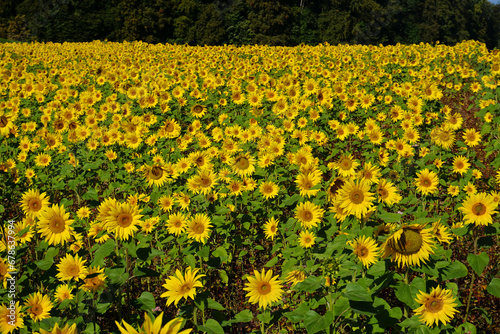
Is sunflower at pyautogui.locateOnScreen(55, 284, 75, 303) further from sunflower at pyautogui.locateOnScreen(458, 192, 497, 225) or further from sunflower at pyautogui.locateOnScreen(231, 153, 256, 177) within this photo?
sunflower at pyautogui.locateOnScreen(458, 192, 497, 225)

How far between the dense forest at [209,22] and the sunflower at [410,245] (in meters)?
39.3

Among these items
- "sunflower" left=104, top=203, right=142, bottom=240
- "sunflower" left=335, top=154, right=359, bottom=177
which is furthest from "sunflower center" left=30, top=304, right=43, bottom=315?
"sunflower" left=335, top=154, right=359, bottom=177

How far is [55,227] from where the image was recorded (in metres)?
2.54

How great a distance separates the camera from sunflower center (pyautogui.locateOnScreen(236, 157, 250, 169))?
4570 mm

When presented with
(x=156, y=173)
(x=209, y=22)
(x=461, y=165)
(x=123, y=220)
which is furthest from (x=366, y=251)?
(x=209, y=22)

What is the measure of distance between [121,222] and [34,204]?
98 cm

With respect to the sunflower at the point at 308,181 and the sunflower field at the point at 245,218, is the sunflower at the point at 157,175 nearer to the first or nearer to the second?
the sunflower field at the point at 245,218

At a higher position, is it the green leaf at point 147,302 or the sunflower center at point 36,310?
the green leaf at point 147,302

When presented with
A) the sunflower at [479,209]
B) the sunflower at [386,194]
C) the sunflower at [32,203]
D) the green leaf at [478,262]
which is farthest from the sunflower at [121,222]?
the sunflower at [479,209]

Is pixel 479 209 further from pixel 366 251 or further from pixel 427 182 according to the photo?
pixel 427 182

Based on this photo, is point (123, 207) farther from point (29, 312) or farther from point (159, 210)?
point (159, 210)

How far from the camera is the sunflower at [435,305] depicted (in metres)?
2.07

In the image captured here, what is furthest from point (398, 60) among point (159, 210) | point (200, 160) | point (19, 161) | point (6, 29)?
point (6, 29)

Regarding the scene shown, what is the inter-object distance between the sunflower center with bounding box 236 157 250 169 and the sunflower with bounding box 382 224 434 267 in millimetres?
2746
